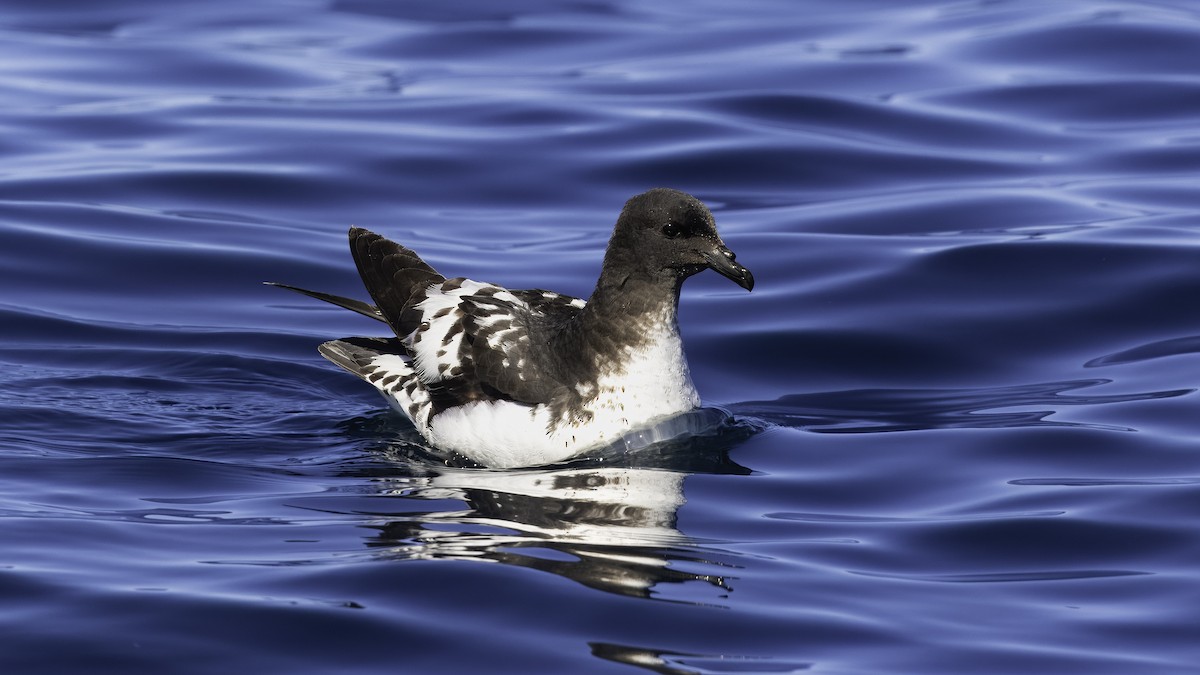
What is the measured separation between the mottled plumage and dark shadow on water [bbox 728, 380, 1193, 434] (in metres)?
0.94

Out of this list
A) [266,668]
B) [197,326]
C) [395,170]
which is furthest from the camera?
[395,170]

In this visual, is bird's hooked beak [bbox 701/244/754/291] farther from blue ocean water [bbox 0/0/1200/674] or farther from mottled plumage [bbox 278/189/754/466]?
blue ocean water [bbox 0/0/1200/674]

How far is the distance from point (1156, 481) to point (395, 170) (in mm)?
8628

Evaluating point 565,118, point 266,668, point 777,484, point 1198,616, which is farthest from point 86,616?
point 565,118

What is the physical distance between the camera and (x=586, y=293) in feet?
41.4

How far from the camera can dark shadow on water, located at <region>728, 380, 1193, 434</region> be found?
32.5 feet

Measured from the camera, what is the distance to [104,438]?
9.39 meters

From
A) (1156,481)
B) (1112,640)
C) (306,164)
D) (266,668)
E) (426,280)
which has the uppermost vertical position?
(306,164)

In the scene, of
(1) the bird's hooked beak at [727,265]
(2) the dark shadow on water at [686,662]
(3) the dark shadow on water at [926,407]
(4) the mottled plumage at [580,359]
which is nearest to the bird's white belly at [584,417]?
(4) the mottled plumage at [580,359]

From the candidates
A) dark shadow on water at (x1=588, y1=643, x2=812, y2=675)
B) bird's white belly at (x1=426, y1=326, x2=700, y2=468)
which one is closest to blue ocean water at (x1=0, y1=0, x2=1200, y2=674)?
dark shadow on water at (x1=588, y1=643, x2=812, y2=675)

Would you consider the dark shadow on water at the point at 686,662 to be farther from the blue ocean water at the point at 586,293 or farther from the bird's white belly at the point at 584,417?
the bird's white belly at the point at 584,417

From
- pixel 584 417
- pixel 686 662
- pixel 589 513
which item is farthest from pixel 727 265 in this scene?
pixel 686 662

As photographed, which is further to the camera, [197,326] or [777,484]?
[197,326]

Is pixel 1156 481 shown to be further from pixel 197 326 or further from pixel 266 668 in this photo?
pixel 197 326
